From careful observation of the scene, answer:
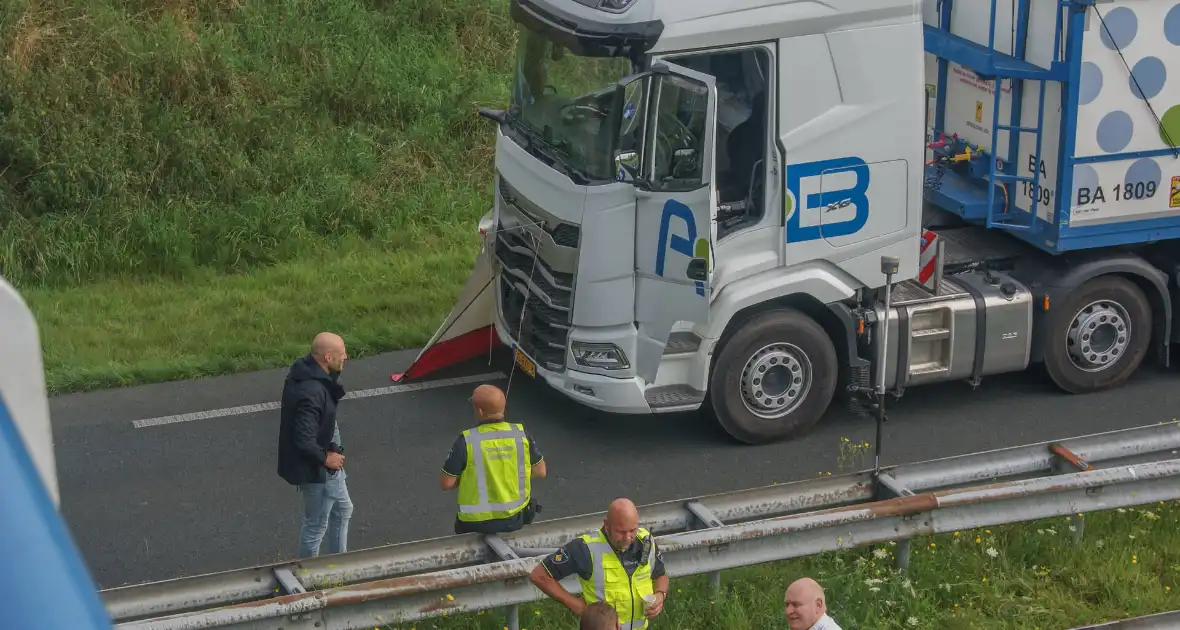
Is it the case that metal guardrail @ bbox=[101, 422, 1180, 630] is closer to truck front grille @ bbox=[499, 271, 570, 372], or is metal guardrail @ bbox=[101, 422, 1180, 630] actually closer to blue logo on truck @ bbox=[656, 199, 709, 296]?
blue logo on truck @ bbox=[656, 199, 709, 296]

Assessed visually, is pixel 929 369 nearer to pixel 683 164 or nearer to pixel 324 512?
pixel 683 164

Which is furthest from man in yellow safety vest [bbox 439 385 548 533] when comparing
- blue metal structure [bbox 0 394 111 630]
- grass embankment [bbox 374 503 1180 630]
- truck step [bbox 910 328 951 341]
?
blue metal structure [bbox 0 394 111 630]

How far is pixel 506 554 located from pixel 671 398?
2.78 m

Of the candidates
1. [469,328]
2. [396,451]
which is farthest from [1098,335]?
[396,451]

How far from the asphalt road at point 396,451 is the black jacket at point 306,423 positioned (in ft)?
3.78

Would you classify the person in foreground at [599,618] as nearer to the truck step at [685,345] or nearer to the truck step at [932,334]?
the truck step at [685,345]

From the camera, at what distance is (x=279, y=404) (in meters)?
11.0

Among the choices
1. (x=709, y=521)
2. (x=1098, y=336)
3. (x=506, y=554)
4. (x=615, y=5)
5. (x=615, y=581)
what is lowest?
(x=1098, y=336)

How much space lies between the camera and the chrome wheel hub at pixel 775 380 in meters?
9.90

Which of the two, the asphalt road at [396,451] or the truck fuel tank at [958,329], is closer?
the asphalt road at [396,451]

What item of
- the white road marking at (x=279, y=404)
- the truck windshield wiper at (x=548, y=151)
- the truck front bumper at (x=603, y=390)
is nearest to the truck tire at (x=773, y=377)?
the truck front bumper at (x=603, y=390)

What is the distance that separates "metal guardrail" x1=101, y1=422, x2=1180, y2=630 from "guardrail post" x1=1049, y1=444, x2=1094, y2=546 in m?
0.01

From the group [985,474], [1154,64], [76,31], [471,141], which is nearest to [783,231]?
[985,474]

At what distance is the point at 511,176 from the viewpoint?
398 inches
